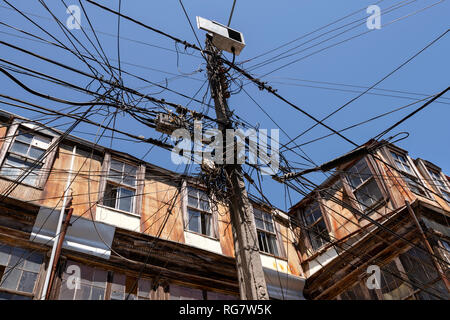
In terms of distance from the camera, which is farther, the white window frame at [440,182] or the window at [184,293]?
the white window frame at [440,182]

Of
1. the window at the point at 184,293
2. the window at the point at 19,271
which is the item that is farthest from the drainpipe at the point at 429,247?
the window at the point at 19,271

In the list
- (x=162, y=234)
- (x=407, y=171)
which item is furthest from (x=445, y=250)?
(x=162, y=234)

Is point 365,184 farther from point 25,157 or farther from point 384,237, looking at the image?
point 25,157

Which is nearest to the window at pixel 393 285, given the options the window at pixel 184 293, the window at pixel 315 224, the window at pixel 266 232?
the window at pixel 315 224

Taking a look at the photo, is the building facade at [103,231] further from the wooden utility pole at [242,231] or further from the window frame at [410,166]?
the window frame at [410,166]

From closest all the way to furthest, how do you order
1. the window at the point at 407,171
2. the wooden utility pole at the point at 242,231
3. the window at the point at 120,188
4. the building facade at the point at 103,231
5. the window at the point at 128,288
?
the wooden utility pole at the point at 242,231 → the building facade at the point at 103,231 → the window at the point at 128,288 → the window at the point at 120,188 → the window at the point at 407,171

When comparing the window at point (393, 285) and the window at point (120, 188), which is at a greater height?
the window at point (120, 188)

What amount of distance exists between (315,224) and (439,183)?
4730mm

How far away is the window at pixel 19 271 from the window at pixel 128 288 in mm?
1741

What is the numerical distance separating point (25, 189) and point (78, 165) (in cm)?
179

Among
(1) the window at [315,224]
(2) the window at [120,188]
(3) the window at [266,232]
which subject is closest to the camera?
(2) the window at [120,188]

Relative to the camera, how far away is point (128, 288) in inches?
340

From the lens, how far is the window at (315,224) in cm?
1296

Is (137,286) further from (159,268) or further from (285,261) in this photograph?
(285,261)
